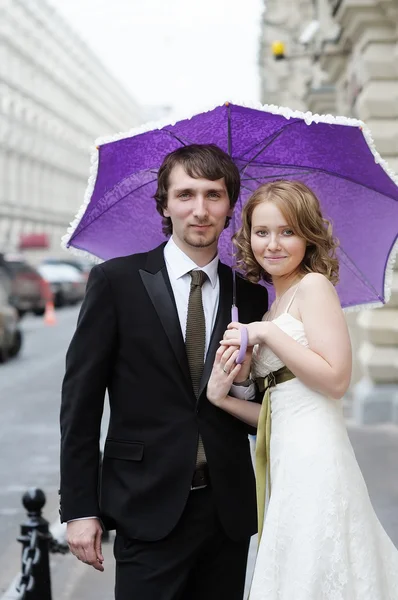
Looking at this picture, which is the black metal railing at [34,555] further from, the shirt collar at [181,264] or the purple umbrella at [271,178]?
the shirt collar at [181,264]

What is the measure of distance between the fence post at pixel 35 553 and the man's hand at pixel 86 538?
1626mm

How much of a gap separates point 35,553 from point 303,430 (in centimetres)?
218

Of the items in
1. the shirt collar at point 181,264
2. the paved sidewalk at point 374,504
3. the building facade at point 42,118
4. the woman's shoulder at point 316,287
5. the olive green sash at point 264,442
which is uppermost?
the building facade at point 42,118

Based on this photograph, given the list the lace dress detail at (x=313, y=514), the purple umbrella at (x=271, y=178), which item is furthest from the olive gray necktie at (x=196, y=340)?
the purple umbrella at (x=271, y=178)

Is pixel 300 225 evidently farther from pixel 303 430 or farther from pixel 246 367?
pixel 303 430

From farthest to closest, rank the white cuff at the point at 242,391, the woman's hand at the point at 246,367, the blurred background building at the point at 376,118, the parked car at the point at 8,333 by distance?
the parked car at the point at 8,333 < the blurred background building at the point at 376,118 < the white cuff at the point at 242,391 < the woman's hand at the point at 246,367

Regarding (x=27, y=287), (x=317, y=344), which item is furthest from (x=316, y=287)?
(x=27, y=287)

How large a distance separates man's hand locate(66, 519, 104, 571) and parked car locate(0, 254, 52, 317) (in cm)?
2463

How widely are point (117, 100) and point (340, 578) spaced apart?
326ft

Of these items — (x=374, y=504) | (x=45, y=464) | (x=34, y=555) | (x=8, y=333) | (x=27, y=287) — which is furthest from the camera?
(x=27, y=287)

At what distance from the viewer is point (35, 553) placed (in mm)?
4203

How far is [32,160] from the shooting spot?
212ft

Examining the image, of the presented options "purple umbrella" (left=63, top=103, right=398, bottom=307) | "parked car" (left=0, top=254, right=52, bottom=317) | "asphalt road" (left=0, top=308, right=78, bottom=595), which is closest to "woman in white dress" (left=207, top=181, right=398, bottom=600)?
"purple umbrella" (left=63, top=103, right=398, bottom=307)

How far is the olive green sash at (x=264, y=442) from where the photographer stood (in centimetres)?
257
